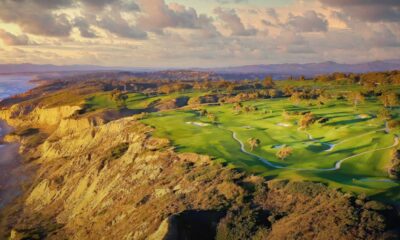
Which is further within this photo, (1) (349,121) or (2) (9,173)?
(2) (9,173)

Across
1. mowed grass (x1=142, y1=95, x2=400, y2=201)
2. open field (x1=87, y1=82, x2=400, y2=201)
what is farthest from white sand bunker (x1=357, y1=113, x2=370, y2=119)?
mowed grass (x1=142, y1=95, x2=400, y2=201)

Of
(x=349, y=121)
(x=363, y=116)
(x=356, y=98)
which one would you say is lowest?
(x=349, y=121)

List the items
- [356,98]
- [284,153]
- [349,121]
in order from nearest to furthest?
[284,153], [349,121], [356,98]

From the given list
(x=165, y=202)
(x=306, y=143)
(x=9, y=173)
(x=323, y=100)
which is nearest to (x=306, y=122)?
(x=306, y=143)

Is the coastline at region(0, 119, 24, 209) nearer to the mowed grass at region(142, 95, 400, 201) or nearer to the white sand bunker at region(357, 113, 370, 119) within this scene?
the mowed grass at region(142, 95, 400, 201)

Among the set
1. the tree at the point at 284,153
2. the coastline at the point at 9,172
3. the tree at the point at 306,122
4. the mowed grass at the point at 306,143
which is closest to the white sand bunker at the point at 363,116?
the mowed grass at the point at 306,143

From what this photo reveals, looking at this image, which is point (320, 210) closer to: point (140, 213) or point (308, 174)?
point (308, 174)

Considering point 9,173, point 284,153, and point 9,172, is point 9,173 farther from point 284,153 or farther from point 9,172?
point 284,153
